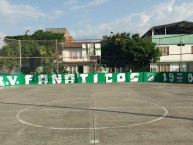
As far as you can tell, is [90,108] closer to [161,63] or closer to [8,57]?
[8,57]

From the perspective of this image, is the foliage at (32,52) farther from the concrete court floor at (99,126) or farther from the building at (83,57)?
the concrete court floor at (99,126)

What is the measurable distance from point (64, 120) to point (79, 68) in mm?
43975

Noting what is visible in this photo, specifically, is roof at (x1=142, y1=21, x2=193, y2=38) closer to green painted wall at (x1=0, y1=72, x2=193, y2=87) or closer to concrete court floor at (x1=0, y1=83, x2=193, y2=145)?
green painted wall at (x1=0, y1=72, x2=193, y2=87)

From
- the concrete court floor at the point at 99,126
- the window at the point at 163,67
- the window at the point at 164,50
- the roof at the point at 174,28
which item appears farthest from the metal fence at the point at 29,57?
the roof at the point at 174,28

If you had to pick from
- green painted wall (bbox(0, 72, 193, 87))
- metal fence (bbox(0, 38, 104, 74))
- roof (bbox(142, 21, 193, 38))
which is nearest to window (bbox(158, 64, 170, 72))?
roof (bbox(142, 21, 193, 38))

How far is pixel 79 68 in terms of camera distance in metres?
55.7

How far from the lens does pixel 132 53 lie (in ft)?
179

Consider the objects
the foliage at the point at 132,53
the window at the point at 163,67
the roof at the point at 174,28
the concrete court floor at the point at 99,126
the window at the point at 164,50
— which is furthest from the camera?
the roof at the point at 174,28

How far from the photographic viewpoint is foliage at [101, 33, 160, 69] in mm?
54219

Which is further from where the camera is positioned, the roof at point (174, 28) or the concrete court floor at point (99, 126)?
the roof at point (174, 28)

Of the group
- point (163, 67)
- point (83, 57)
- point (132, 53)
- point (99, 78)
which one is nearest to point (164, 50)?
point (163, 67)

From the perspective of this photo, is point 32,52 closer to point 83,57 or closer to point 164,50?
point 83,57

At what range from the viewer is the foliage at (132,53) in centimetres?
5422

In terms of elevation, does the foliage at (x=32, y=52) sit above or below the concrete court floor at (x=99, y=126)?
above
